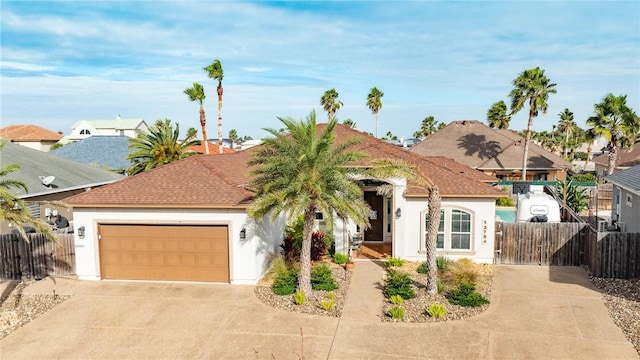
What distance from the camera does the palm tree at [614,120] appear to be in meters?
36.2

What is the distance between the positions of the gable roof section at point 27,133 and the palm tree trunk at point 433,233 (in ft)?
258

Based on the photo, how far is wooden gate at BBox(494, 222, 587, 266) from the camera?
18.1 m

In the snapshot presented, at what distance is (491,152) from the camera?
4466 cm

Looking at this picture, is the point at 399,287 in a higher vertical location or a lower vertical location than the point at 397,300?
higher

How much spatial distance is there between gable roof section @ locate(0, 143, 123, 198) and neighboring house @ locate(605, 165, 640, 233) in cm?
2583

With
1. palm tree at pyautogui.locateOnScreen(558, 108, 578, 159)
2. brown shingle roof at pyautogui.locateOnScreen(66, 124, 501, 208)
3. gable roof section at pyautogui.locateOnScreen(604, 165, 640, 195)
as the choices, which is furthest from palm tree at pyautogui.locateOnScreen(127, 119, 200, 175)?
palm tree at pyautogui.locateOnScreen(558, 108, 578, 159)

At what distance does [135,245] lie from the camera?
16875 mm

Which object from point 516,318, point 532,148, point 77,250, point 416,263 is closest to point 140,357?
point 77,250

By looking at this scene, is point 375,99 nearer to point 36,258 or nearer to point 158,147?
point 158,147

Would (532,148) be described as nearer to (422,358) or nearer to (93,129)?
(422,358)

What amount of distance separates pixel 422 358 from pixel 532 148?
128ft

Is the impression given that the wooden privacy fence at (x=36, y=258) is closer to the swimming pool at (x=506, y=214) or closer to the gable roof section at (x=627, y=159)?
the swimming pool at (x=506, y=214)

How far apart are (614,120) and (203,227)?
34.8m


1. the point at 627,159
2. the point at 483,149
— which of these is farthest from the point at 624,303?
the point at 627,159
